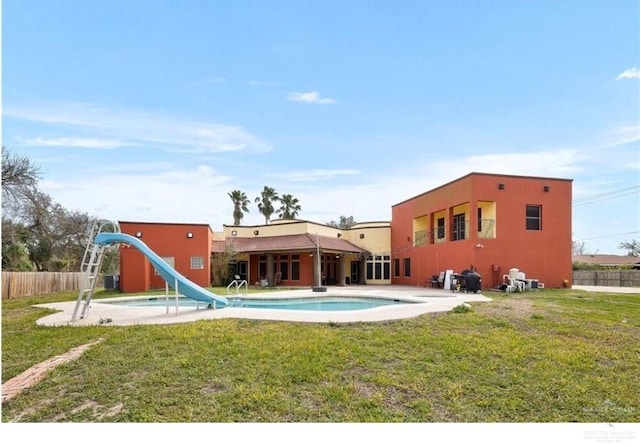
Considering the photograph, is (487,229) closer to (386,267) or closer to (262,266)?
(386,267)

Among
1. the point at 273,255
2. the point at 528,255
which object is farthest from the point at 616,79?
the point at 273,255

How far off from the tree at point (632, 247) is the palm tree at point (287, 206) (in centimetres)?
3975

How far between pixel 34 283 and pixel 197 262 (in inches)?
291

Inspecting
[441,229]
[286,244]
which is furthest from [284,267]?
[441,229]

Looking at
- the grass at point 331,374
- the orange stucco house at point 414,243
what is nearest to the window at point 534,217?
the orange stucco house at point 414,243

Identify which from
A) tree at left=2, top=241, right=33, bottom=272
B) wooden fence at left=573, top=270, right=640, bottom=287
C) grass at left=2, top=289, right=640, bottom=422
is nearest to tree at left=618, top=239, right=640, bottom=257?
wooden fence at left=573, top=270, right=640, bottom=287

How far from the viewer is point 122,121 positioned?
1130cm

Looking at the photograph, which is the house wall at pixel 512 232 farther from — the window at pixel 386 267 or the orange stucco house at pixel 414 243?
the window at pixel 386 267

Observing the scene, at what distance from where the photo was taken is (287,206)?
140 ft

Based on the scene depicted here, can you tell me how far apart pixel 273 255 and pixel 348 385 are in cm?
2171

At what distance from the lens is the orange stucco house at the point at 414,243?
20234 mm

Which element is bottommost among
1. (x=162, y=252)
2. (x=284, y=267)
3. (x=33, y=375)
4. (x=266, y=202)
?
(x=284, y=267)

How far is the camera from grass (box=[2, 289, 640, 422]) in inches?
175
